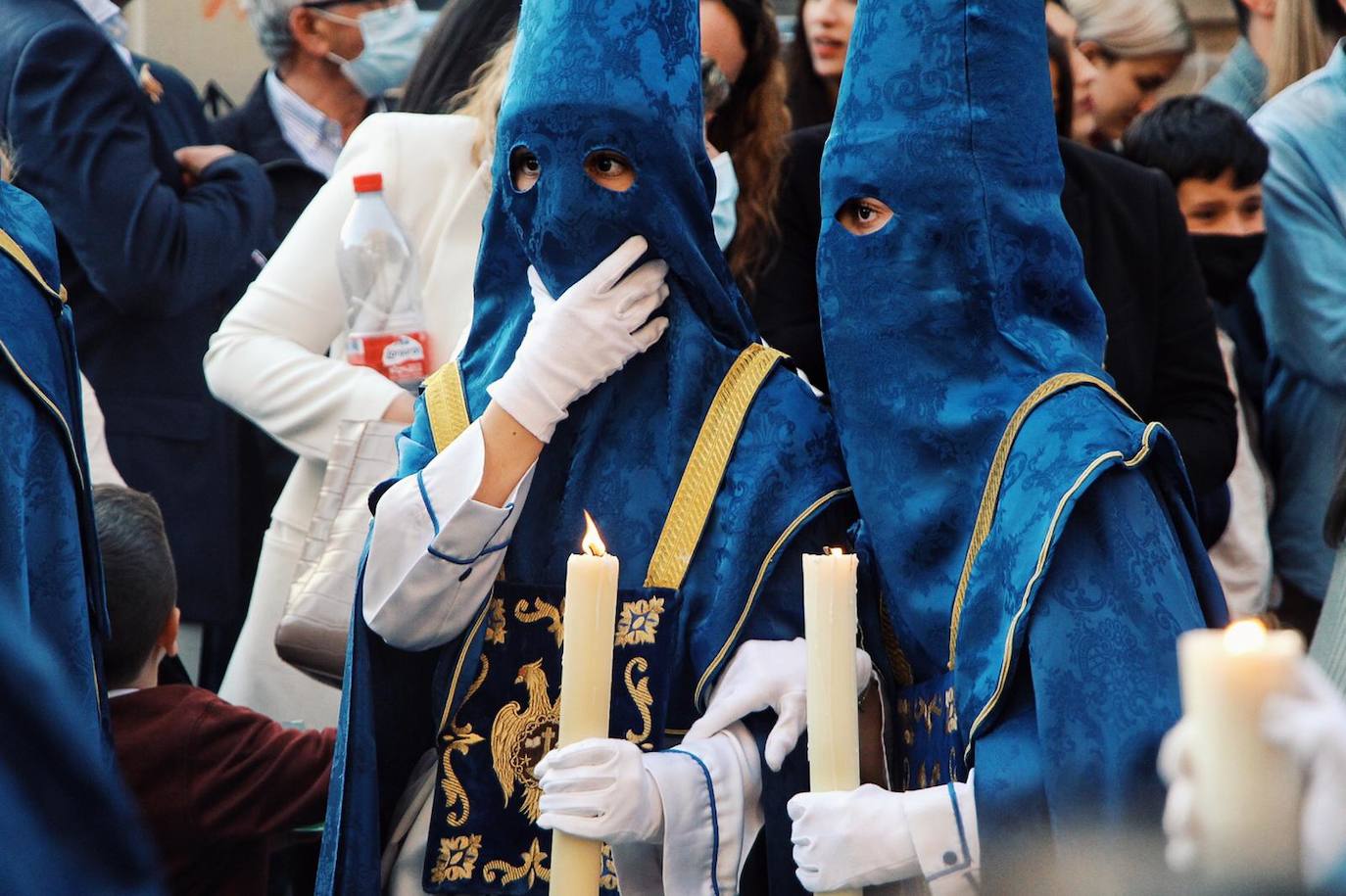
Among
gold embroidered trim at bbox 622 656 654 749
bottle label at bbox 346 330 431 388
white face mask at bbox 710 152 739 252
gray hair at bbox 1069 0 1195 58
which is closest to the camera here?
gold embroidered trim at bbox 622 656 654 749

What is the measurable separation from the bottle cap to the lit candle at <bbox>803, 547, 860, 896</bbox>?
1988 mm

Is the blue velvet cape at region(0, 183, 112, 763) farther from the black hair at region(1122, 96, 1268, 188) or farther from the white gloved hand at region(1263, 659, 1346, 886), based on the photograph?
the black hair at region(1122, 96, 1268, 188)

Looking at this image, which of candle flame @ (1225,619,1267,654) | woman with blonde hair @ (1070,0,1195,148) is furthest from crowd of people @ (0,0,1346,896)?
woman with blonde hair @ (1070,0,1195,148)

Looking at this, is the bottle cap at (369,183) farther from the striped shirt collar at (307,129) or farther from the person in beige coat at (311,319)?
the striped shirt collar at (307,129)

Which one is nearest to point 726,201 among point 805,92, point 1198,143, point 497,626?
point 805,92

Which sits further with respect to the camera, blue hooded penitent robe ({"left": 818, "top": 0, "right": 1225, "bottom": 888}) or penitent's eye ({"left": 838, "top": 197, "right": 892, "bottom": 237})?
penitent's eye ({"left": 838, "top": 197, "right": 892, "bottom": 237})

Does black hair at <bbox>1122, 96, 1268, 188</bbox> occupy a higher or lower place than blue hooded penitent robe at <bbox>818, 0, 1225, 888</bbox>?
lower

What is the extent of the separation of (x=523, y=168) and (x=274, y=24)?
264 cm

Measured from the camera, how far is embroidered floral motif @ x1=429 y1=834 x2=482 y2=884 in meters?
2.83

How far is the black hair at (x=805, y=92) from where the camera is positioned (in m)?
4.80

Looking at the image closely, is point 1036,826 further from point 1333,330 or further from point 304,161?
point 304,161

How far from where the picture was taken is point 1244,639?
117 centimetres

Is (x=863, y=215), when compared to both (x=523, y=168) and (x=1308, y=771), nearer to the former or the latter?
(x=523, y=168)

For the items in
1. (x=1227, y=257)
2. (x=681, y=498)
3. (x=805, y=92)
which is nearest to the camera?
(x=681, y=498)
